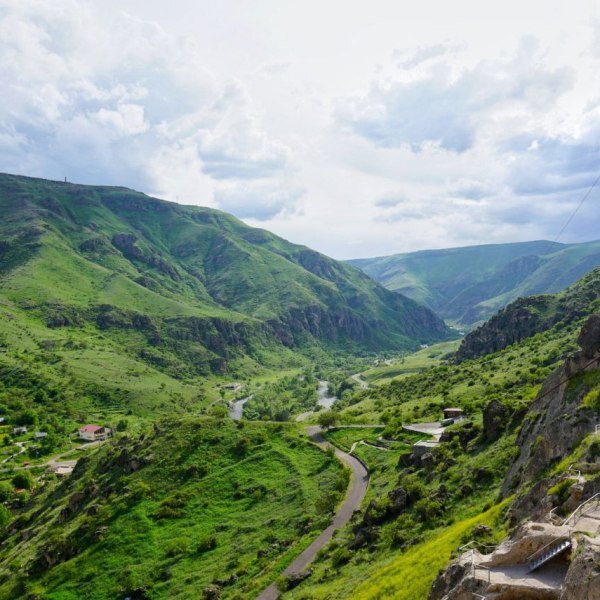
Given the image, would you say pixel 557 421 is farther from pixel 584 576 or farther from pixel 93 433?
pixel 93 433

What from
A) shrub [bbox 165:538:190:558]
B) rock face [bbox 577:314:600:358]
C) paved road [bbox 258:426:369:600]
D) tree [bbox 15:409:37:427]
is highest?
rock face [bbox 577:314:600:358]

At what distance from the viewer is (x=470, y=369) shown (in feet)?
472

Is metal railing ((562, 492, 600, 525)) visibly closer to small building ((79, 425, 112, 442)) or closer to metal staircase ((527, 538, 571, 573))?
metal staircase ((527, 538, 571, 573))

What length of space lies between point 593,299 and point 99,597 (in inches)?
6735

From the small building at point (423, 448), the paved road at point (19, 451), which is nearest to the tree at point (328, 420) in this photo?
the small building at point (423, 448)

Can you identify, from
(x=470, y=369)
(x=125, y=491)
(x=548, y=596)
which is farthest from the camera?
(x=470, y=369)

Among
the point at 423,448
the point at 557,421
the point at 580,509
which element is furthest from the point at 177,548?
the point at 580,509

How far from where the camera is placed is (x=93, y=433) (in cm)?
18725

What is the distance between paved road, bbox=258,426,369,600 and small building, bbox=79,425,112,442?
134 meters

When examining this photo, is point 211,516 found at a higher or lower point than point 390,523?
lower

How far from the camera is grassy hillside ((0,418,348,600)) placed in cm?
6419

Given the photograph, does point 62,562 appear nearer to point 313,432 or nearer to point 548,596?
point 313,432

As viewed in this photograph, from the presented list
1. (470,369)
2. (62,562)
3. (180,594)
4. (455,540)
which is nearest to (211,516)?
(180,594)

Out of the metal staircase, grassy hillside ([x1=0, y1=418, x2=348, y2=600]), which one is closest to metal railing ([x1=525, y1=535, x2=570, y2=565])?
the metal staircase
